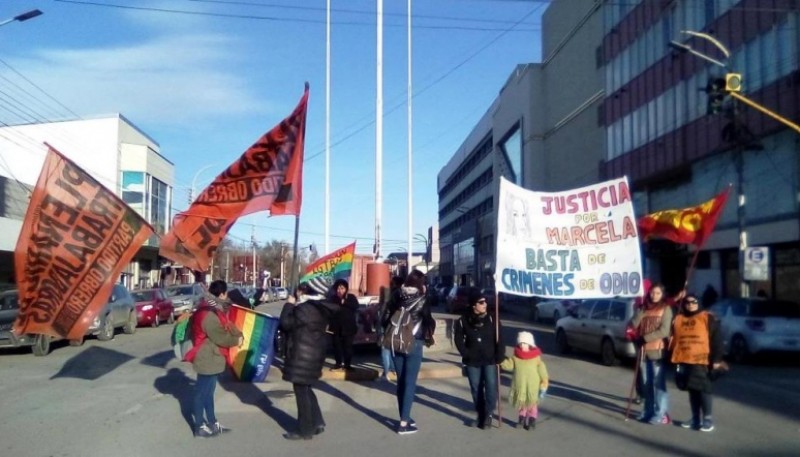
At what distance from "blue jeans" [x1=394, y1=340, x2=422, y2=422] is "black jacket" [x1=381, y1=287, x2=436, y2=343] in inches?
5.6

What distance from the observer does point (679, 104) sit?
36.8m

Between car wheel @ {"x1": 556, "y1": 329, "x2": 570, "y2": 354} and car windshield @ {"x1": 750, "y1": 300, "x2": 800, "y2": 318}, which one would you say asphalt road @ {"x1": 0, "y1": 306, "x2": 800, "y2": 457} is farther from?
car wheel @ {"x1": 556, "y1": 329, "x2": 570, "y2": 354}

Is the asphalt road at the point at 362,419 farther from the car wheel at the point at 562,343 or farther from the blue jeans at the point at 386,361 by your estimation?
the car wheel at the point at 562,343

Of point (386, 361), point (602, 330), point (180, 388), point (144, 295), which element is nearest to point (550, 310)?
point (144, 295)

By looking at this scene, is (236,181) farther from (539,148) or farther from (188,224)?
(539,148)

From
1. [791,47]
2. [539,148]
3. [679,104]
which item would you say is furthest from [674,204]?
[539,148]

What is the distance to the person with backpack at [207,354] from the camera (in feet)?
31.6

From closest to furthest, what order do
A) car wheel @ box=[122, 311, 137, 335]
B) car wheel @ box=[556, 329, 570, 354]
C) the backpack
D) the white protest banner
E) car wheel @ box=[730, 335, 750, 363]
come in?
the backpack, the white protest banner, car wheel @ box=[730, 335, 750, 363], car wheel @ box=[556, 329, 570, 354], car wheel @ box=[122, 311, 137, 335]

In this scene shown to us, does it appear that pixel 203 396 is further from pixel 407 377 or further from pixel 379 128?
pixel 379 128

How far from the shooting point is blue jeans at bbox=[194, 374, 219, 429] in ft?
31.7

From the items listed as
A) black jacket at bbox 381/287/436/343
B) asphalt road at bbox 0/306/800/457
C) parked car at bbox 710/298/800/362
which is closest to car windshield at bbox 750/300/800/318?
parked car at bbox 710/298/800/362

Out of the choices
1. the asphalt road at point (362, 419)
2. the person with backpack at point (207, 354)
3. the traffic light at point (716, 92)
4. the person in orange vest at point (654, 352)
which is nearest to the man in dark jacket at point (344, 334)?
the asphalt road at point (362, 419)

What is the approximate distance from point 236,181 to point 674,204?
99.2 ft

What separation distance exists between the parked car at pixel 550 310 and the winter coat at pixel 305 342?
25.5 meters
